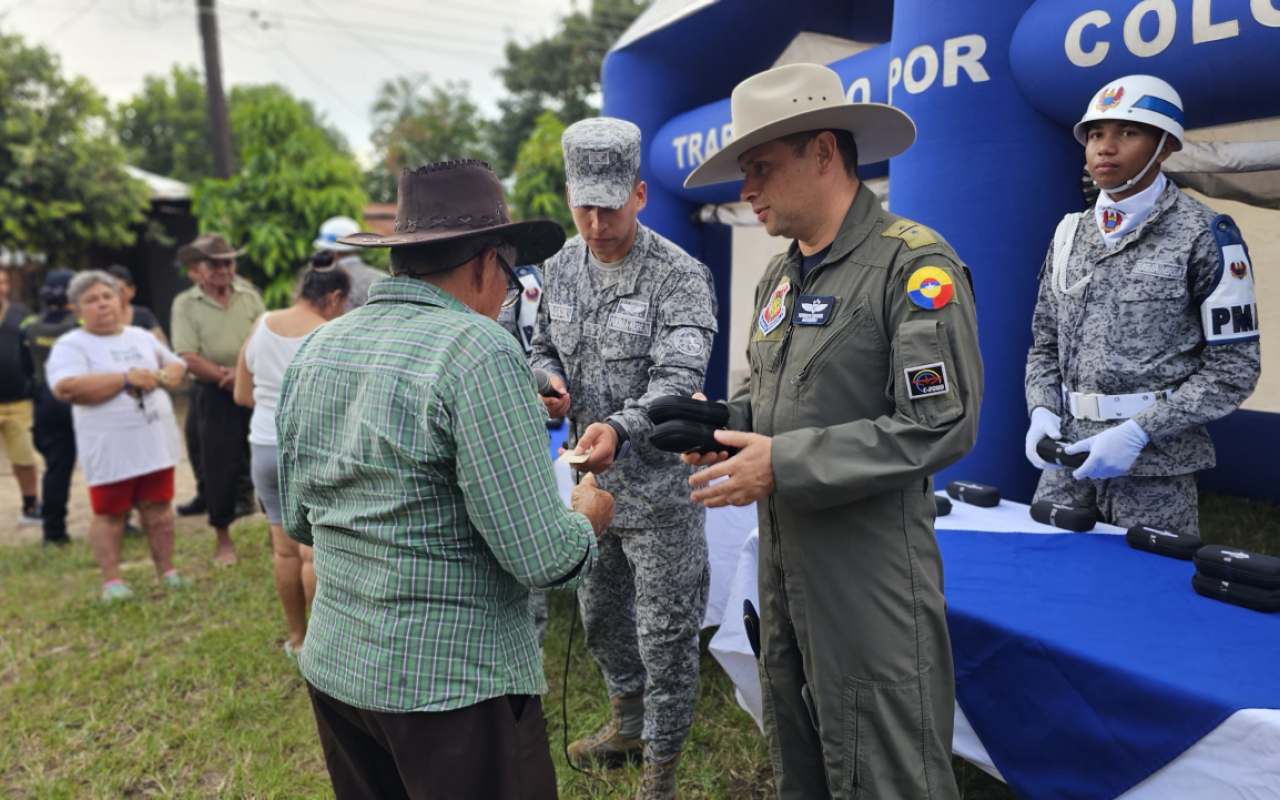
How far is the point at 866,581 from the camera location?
158 centimetres

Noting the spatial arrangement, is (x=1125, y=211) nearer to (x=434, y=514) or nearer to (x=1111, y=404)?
(x=1111, y=404)

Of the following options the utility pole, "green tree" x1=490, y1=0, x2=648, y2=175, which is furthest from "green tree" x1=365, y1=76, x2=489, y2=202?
the utility pole

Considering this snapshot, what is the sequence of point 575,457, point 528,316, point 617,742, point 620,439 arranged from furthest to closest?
point 528,316
point 617,742
point 620,439
point 575,457

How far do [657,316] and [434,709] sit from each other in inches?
52.4

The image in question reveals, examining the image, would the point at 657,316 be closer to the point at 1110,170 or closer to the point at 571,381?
the point at 571,381

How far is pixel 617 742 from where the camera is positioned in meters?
A: 2.76

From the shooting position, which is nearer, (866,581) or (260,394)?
(866,581)

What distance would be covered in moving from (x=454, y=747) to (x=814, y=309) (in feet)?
3.47

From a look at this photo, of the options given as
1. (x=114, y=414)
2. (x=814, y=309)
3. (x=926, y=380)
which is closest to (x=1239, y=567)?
(x=926, y=380)

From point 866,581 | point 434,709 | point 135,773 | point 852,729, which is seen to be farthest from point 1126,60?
point 135,773

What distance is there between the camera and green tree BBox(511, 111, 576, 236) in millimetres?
8664

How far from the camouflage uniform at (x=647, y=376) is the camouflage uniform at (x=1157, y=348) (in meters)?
1.14

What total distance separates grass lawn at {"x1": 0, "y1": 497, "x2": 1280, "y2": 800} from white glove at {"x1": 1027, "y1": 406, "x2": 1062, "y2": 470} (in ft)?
3.23

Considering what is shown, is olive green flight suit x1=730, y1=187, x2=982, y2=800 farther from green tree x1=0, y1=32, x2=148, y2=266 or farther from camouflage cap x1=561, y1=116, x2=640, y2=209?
green tree x1=0, y1=32, x2=148, y2=266
